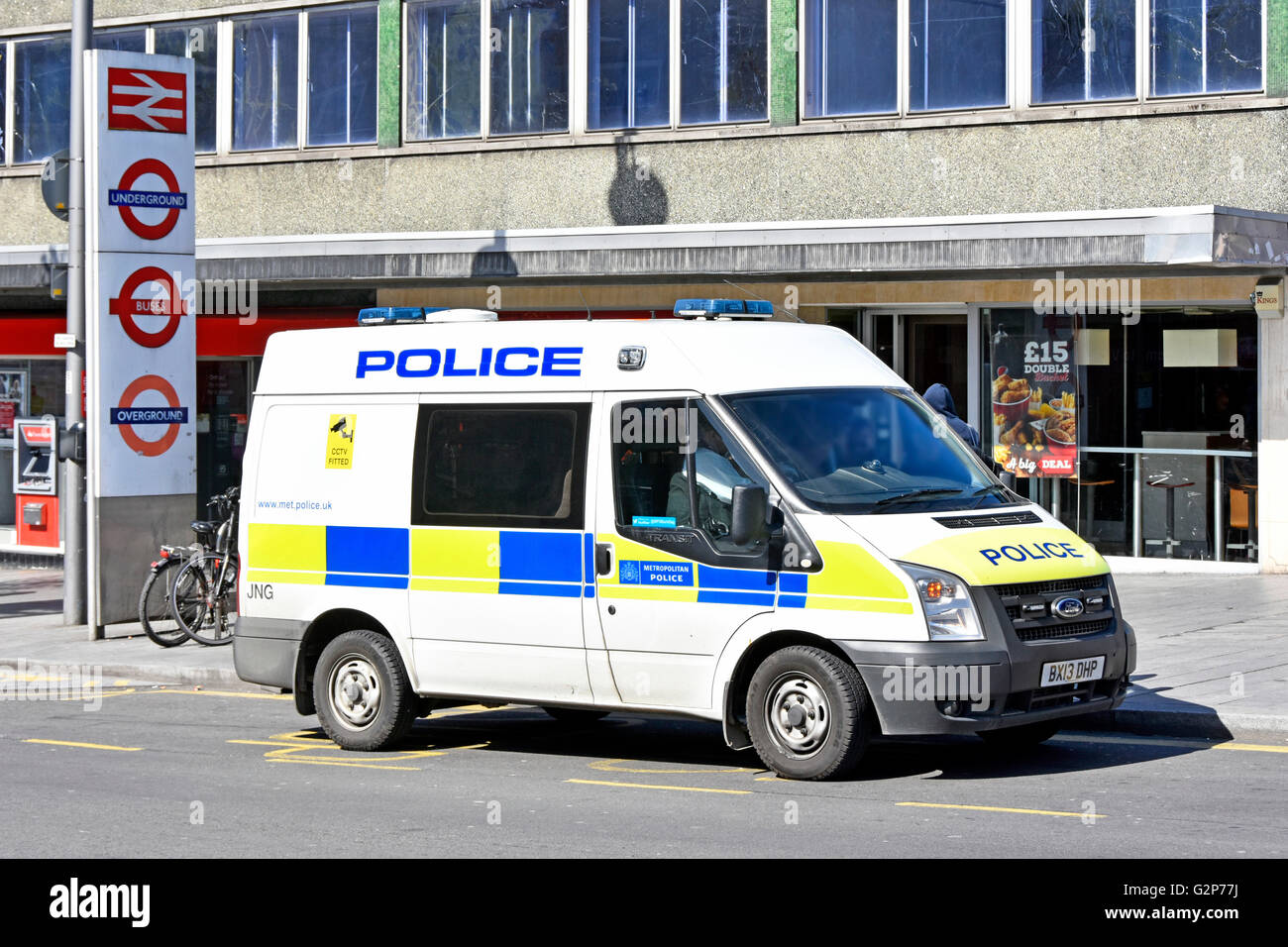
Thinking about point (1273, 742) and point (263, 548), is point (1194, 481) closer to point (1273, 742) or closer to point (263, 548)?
point (1273, 742)

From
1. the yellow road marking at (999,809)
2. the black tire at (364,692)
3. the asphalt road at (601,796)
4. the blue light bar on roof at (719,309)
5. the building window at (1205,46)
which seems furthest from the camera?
the building window at (1205,46)

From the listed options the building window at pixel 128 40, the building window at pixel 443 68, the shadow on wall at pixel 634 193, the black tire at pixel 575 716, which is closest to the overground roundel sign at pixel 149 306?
the shadow on wall at pixel 634 193

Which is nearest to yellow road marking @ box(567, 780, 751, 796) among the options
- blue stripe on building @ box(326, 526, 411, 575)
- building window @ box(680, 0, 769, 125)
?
blue stripe on building @ box(326, 526, 411, 575)

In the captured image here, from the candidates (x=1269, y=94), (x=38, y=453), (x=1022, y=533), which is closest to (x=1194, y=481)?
(x=1269, y=94)

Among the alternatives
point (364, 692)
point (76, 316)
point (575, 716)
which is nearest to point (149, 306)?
point (76, 316)

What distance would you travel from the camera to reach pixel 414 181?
22.3 m

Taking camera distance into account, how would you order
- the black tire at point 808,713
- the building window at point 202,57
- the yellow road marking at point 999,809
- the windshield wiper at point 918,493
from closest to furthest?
the yellow road marking at point 999,809 < the black tire at point 808,713 < the windshield wiper at point 918,493 < the building window at point 202,57

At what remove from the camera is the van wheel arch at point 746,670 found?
29.1 ft

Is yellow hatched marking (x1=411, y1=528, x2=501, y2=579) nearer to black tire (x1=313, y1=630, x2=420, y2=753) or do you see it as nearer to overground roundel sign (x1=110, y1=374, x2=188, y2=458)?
black tire (x1=313, y1=630, x2=420, y2=753)

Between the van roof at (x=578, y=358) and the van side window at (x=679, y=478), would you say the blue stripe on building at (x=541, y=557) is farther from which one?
the van roof at (x=578, y=358)

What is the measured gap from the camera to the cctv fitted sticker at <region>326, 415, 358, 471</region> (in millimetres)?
10422

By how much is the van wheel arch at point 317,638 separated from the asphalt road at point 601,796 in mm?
305

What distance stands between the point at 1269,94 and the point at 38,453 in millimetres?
15360

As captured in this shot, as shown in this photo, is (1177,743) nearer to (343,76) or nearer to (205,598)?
(205,598)
